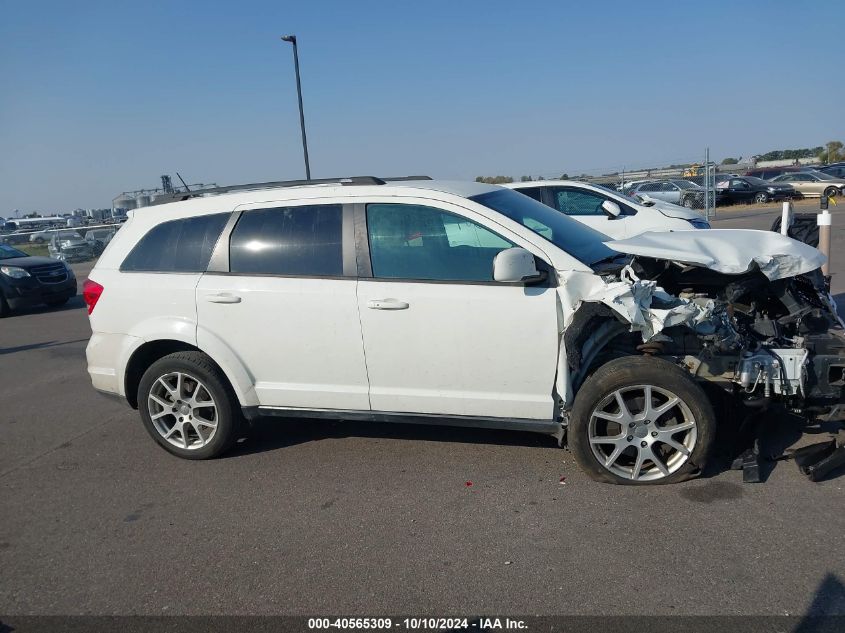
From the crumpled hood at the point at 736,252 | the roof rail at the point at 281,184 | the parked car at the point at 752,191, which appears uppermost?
the roof rail at the point at 281,184

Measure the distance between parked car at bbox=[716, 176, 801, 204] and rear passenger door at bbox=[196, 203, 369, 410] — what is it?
29358 mm

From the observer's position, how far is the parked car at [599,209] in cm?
1145

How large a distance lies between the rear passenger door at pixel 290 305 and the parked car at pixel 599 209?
7045mm

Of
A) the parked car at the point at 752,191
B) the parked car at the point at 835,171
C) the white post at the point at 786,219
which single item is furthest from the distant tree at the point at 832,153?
the white post at the point at 786,219

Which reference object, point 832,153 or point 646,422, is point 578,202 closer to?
point 646,422

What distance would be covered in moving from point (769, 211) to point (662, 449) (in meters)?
25.1

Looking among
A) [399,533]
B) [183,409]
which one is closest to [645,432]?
[399,533]

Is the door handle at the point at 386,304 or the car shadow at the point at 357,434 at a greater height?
the door handle at the point at 386,304

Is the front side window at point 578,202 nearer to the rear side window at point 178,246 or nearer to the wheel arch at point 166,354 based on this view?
the rear side window at point 178,246

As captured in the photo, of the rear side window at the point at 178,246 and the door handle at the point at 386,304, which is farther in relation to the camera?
the rear side window at the point at 178,246

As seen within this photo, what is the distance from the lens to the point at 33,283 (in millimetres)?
13914

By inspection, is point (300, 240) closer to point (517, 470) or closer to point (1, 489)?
point (517, 470)

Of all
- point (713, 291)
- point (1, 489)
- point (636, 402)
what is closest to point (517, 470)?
point (636, 402)

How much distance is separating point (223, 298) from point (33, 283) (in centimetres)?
1071
